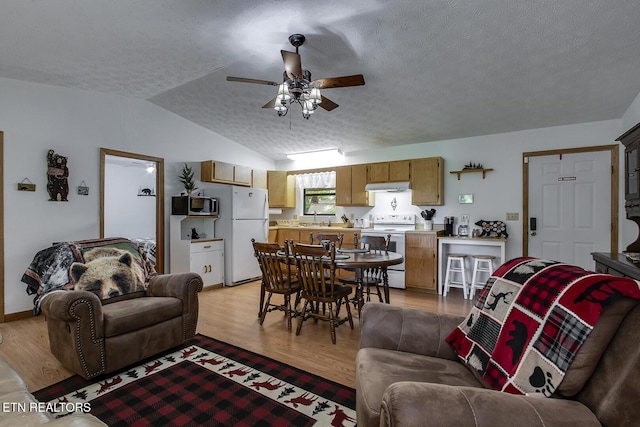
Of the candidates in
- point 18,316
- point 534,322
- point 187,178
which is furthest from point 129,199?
point 534,322

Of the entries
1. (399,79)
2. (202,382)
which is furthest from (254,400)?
(399,79)

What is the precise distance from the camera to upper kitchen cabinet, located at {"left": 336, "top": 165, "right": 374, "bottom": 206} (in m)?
5.67

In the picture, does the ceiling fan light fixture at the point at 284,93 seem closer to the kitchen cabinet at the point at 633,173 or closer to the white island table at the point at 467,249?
the kitchen cabinet at the point at 633,173

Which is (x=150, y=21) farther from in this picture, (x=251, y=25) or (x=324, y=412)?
(x=324, y=412)

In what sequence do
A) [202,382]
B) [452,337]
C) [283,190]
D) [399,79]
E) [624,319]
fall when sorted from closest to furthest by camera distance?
[624,319]
[452,337]
[202,382]
[399,79]
[283,190]

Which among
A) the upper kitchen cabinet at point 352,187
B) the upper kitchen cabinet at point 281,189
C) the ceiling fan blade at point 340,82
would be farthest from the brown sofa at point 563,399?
the upper kitchen cabinet at point 281,189

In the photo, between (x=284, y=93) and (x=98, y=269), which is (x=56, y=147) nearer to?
(x=98, y=269)

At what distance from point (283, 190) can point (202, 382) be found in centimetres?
476

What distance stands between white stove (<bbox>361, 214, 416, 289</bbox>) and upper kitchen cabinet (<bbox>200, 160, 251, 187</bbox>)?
2420 millimetres

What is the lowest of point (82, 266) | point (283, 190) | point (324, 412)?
point (324, 412)

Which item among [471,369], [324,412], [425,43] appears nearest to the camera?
[471,369]

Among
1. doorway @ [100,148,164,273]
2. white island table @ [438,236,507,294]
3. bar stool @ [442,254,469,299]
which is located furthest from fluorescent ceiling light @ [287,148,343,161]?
doorway @ [100,148,164,273]

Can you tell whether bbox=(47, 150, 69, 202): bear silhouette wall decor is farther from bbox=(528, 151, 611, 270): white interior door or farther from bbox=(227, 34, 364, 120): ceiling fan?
bbox=(528, 151, 611, 270): white interior door

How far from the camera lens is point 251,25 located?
2.74 m
